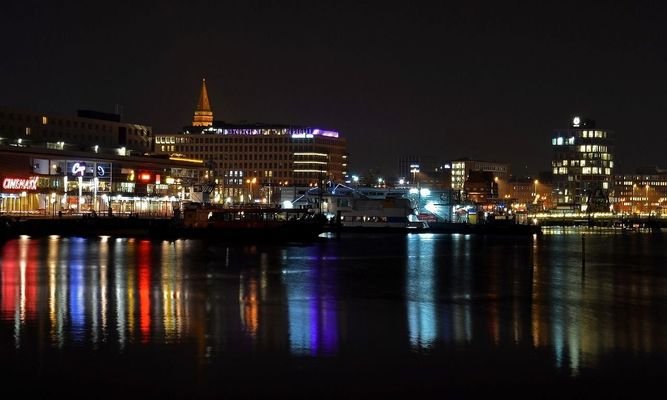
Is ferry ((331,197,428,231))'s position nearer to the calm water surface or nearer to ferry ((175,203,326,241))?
ferry ((175,203,326,241))

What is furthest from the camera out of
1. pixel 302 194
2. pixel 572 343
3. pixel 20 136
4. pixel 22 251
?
pixel 302 194

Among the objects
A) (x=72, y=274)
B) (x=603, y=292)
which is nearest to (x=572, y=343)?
(x=603, y=292)

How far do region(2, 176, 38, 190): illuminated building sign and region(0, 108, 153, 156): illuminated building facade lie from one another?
24.9 ft

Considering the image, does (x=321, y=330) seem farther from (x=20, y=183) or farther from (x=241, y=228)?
(x=20, y=183)

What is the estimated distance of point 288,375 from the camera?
22.5 m

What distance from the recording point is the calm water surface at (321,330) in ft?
72.0

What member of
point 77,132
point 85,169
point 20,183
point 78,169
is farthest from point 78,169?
point 77,132

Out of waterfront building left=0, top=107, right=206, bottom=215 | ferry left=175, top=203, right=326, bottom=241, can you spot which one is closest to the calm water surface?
ferry left=175, top=203, right=326, bottom=241

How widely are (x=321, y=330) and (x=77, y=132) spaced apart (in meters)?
117

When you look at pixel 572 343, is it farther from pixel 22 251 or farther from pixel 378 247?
pixel 378 247

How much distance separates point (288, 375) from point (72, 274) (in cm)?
2635

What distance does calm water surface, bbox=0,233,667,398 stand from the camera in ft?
72.0

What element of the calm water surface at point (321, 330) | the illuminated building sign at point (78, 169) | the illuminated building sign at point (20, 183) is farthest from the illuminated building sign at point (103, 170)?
the calm water surface at point (321, 330)

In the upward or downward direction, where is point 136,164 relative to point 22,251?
upward
